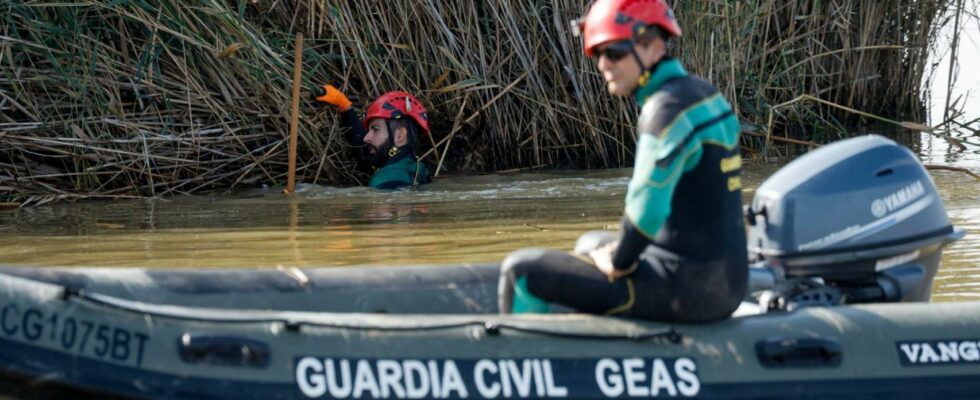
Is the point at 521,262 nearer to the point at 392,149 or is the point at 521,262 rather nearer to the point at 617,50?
the point at 617,50

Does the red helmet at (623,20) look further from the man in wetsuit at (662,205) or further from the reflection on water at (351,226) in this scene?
the reflection on water at (351,226)

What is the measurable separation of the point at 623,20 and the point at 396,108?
4720mm

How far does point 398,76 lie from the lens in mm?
8672

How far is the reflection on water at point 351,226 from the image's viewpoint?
5930 millimetres

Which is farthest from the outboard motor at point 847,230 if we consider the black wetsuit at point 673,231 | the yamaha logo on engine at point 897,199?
the black wetsuit at point 673,231

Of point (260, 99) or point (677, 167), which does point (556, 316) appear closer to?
point (677, 167)

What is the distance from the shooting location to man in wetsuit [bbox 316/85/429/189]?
8.16 m

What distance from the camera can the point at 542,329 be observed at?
3562 millimetres

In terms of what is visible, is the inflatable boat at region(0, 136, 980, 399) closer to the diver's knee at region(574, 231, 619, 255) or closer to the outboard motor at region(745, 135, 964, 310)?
the outboard motor at region(745, 135, 964, 310)

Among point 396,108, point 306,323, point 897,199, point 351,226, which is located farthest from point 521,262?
point 396,108

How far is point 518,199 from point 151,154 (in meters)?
2.10

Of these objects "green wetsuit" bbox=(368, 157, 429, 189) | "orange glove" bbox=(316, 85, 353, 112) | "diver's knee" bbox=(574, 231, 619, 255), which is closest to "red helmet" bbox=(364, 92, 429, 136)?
"orange glove" bbox=(316, 85, 353, 112)

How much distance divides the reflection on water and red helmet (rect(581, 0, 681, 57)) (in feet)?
6.87

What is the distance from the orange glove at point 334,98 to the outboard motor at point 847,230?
4336mm
